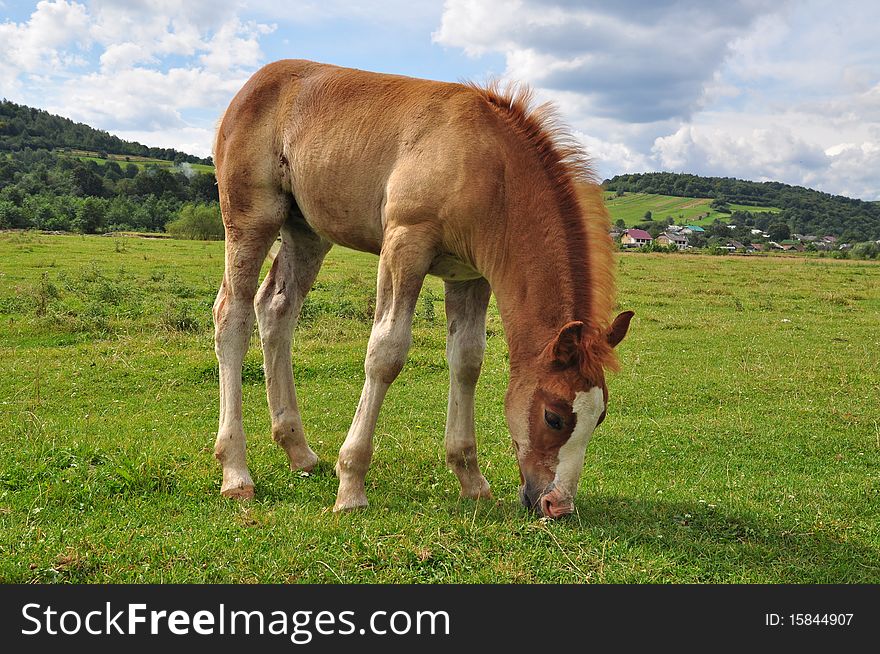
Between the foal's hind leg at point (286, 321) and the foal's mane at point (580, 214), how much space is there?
2.25 meters

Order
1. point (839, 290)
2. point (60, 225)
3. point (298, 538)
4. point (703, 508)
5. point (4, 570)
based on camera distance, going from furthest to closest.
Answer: point (60, 225)
point (839, 290)
point (703, 508)
point (298, 538)
point (4, 570)

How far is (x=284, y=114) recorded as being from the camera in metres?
5.79

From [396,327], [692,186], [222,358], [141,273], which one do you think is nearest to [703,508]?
[396,327]

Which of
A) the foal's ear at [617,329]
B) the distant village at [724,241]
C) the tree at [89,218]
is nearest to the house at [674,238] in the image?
the distant village at [724,241]

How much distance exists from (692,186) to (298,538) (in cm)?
12928

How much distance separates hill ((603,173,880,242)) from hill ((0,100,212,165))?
248ft

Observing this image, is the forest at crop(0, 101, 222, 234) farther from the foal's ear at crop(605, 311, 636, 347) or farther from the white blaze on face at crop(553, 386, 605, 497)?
the white blaze on face at crop(553, 386, 605, 497)

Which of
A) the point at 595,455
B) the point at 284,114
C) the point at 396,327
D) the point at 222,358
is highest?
the point at 284,114

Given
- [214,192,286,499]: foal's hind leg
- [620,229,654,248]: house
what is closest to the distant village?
[620,229,654,248]: house

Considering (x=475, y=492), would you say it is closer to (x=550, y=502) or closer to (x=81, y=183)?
(x=550, y=502)

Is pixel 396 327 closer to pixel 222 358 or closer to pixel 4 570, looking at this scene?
pixel 222 358

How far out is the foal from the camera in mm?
4652

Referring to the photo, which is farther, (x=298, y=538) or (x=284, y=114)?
(x=284, y=114)

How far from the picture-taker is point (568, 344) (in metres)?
4.41
